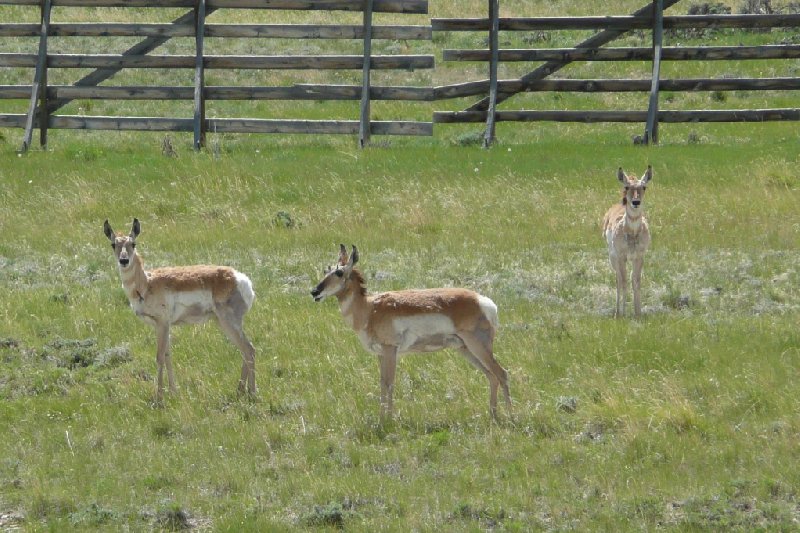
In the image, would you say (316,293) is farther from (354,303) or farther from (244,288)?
(244,288)

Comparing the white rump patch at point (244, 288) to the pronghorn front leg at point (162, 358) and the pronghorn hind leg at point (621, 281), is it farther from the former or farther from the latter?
the pronghorn hind leg at point (621, 281)

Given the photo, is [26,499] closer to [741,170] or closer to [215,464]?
[215,464]

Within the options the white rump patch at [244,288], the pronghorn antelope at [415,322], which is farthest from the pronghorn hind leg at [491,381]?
the white rump patch at [244,288]

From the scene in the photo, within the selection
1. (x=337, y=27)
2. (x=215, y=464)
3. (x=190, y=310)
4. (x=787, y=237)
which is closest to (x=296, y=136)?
(x=337, y=27)

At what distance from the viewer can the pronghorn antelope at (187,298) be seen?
12812 millimetres

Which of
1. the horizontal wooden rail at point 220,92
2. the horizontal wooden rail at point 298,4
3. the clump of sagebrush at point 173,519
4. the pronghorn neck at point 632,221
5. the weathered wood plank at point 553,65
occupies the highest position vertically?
the horizontal wooden rail at point 298,4

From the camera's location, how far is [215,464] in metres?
10.8

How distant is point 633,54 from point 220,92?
8.59m

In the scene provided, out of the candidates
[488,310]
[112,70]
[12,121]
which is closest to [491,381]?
[488,310]

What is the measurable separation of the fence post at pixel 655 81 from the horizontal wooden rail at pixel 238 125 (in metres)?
4.39

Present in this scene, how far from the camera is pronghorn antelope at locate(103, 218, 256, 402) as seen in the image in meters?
12.8

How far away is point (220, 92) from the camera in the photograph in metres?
25.7

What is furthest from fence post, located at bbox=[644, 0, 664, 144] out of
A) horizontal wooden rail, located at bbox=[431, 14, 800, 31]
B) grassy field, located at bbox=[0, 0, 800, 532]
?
grassy field, located at bbox=[0, 0, 800, 532]

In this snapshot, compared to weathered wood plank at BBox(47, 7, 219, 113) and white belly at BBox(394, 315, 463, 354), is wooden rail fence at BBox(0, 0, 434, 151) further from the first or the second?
white belly at BBox(394, 315, 463, 354)
